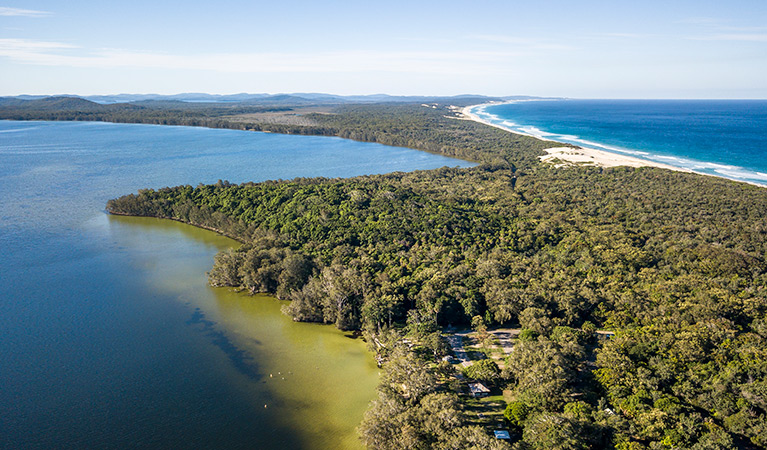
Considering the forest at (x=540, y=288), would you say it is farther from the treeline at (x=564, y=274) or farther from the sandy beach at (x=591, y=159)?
the sandy beach at (x=591, y=159)

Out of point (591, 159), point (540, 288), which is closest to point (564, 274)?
point (540, 288)

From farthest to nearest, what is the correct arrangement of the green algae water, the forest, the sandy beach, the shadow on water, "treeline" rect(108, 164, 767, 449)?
the sandy beach
the shadow on water
the green algae water
"treeline" rect(108, 164, 767, 449)
the forest

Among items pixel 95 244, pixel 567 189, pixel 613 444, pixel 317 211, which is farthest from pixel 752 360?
pixel 95 244

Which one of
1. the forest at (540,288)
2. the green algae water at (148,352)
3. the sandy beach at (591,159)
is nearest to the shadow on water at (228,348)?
the green algae water at (148,352)

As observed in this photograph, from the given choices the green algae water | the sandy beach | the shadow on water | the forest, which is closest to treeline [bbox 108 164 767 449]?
the forest

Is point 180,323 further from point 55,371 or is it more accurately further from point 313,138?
point 313,138

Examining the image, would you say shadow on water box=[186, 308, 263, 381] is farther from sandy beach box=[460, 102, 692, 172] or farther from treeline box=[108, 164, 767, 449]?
sandy beach box=[460, 102, 692, 172]

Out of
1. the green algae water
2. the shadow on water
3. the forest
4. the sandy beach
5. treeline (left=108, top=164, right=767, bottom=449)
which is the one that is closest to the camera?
the forest

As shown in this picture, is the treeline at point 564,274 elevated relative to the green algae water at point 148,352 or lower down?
elevated
